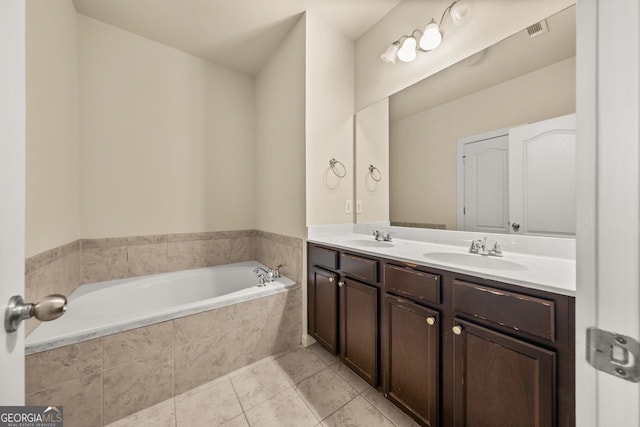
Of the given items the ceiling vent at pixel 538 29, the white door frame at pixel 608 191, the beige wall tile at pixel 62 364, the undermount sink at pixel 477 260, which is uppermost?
the ceiling vent at pixel 538 29

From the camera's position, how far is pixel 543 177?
1.23 meters

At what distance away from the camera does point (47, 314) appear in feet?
1.56

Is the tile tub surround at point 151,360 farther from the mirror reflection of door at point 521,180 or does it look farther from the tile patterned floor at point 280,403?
the mirror reflection of door at point 521,180

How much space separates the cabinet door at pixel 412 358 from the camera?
1.11 metres

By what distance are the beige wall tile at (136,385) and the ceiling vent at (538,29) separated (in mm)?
2674

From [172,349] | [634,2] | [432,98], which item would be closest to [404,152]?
[432,98]

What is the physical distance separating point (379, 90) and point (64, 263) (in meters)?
2.69

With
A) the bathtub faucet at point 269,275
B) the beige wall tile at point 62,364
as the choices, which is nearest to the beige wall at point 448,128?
the bathtub faucet at point 269,275

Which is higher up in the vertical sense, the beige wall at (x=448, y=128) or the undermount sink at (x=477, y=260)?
the beige wall at (x=448, y=128)

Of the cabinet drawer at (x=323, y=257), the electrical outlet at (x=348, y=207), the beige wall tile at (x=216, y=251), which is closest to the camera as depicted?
the cabinet drawer at (x=323, y=257)

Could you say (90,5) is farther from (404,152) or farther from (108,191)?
(404,152)

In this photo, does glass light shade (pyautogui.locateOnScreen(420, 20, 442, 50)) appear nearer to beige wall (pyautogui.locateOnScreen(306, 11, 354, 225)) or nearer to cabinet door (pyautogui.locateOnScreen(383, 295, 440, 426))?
beige wall (pyautogui.locateOnScreen(306, 11, 354, 225))

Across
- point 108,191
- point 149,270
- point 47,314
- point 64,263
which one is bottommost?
point 149,270

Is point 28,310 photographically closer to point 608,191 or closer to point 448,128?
point 608,191
